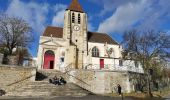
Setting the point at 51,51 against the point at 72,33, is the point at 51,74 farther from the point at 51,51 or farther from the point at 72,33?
the point at 72,33

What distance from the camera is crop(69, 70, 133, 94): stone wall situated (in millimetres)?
22438

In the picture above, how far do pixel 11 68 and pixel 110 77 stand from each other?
11.8 metres

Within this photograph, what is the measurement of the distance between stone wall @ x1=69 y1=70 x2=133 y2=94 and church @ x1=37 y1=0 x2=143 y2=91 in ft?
14.5

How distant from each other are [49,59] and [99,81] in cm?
1116

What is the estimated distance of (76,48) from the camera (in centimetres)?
3291

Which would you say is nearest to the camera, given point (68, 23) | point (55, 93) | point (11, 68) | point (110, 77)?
point (55, 93)

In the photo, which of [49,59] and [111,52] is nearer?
[49,59]

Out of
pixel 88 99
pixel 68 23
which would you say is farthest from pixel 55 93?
pixel 68 23

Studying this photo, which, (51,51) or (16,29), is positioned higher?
(16,29)

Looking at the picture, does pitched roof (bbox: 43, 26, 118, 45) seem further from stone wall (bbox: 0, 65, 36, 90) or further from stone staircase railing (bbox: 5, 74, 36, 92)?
stone staircase railing (bbox: 5, 74, 36, 92)

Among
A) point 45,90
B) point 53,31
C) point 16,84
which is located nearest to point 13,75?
point 16,84

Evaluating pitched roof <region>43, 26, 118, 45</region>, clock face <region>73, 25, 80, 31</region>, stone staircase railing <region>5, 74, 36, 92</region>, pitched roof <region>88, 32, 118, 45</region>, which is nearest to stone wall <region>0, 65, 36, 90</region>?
stone staircase railing <region>5, 74, 36, 92</region>

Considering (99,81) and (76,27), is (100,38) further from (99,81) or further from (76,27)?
(99,81)

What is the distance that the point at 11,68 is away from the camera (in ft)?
66.6
